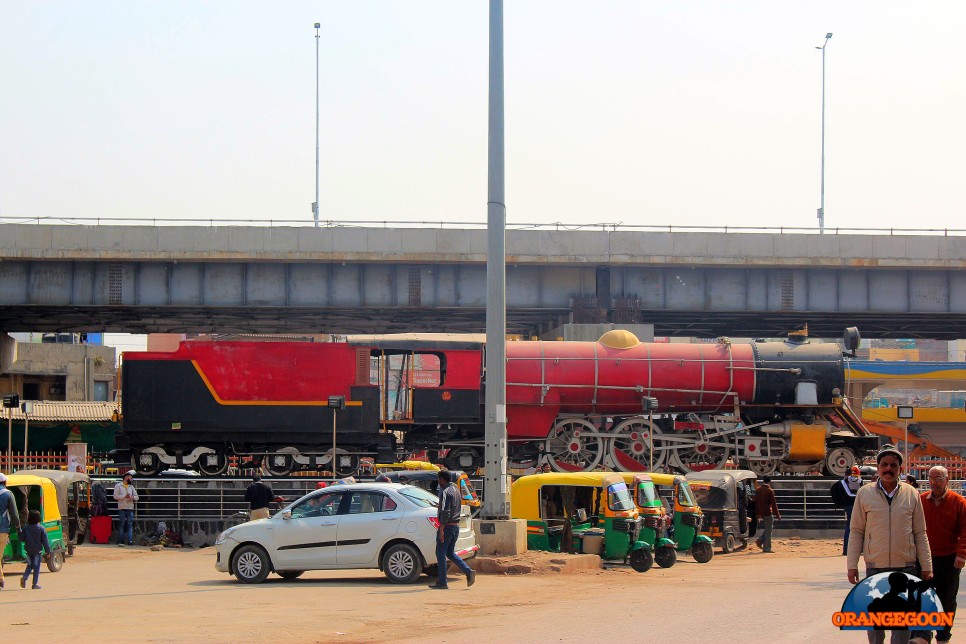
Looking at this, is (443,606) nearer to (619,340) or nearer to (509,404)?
(509,404)

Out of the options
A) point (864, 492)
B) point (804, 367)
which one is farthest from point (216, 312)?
point (864, 492)

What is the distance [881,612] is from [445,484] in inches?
319

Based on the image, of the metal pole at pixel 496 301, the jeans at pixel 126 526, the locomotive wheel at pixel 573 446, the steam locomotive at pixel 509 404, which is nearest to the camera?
the metal pole at pixel 496 301

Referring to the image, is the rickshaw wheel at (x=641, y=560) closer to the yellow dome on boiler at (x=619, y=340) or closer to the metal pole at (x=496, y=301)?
the metal pole at (x=496, y=301)

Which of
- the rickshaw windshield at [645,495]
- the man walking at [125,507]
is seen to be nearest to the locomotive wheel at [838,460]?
the rickshaw windshield at [645,495]

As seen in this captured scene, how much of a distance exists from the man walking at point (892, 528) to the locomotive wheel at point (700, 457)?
64.9ft

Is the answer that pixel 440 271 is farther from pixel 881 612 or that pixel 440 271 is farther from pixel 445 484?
pixel 881 612

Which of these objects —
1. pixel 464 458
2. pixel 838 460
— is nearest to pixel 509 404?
pixel 464 458

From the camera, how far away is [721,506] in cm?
2083

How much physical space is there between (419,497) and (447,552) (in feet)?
3.67

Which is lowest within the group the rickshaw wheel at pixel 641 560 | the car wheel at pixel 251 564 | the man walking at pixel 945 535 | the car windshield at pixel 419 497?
the rickshaw wheel at pixel 641 560

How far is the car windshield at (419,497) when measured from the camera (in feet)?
48.0

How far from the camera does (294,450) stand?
30297mm

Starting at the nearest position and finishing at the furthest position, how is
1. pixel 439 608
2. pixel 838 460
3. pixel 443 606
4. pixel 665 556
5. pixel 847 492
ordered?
pixel 439 608 < pixel 443 606 < pixel 665 556 < pixel 847 492 < pixel 838 460
